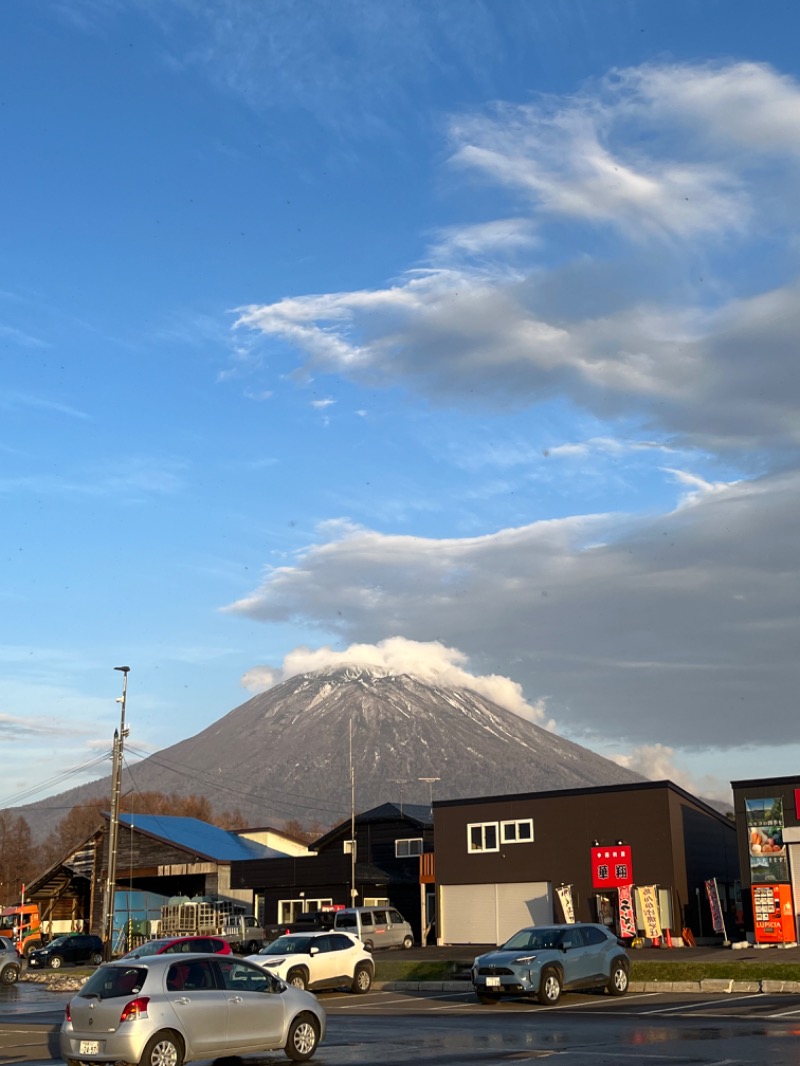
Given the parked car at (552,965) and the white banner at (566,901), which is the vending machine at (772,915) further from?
the parked car at (552,965)

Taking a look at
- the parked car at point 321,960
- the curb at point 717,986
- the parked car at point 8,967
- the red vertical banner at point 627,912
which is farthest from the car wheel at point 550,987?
the parked car at point 8,967

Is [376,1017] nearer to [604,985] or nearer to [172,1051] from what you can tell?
[604,985]

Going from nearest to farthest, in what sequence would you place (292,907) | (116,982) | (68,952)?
1. (116,982)
2. (68,952)
3. (292,907)

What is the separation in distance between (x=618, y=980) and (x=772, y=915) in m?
16.1

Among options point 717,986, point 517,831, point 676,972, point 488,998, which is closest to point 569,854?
point 517,831

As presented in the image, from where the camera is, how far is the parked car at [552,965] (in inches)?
1011

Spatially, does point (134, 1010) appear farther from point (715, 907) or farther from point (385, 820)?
point (385, 820)

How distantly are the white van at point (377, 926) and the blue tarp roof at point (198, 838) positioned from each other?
22.3 m

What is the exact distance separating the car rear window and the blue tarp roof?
56240 millimetres

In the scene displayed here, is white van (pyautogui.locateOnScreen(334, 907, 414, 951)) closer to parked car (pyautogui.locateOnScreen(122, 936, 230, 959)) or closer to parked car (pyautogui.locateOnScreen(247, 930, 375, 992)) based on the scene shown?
parked car (pyautogui.locateOnScreen(247, 930, 375, 992))

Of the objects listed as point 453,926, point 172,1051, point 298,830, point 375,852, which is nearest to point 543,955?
point 172,1051

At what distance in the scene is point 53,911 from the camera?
7938 centimetres

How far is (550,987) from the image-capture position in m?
25.8

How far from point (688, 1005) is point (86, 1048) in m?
14.1
